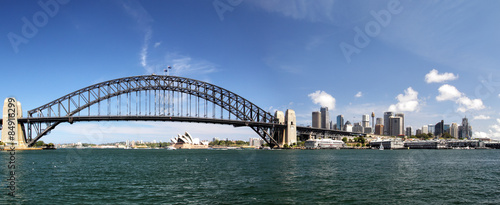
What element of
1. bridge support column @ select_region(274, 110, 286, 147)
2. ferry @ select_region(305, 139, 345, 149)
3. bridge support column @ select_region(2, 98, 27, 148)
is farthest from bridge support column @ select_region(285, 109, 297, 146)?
bridge support column @ select_region(2, 98, 27, 148)

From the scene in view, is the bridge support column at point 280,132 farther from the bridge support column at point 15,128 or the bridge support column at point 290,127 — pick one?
the bridge support column at point 15,128

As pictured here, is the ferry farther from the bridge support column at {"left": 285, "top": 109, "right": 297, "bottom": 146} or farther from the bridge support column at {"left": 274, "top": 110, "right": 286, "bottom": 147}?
the bridge support column at {"left": 274, "top": 110, "right": 286, "bottom": 147}

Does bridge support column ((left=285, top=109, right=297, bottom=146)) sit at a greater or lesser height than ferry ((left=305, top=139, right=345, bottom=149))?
greater

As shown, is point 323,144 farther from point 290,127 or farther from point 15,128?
point 15,128

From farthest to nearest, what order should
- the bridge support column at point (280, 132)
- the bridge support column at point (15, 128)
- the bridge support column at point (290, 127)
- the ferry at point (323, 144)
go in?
the ferry at point (323, 144) < the bridge support column at point (280, 132) < the bridge support column at point (290, 127) < the bridge support column at point (15, 128)

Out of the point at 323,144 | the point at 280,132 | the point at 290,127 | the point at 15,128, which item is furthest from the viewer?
the point at 323,144

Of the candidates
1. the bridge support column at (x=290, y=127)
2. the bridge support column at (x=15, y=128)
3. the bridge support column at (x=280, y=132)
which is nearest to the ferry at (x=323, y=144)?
the bridge support column at (x=290, y=127)

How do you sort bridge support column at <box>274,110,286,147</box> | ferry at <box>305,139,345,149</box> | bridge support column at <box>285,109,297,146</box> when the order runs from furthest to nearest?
ferry at <box>305,139,345,149</box> < bridge support column at <box>274,110,286,147</box> < bridge support column at <box>285,109,297,146</box>

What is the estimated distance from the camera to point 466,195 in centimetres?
2392

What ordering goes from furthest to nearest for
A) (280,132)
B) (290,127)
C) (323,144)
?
(323,144)
(280,132)
(290,127)

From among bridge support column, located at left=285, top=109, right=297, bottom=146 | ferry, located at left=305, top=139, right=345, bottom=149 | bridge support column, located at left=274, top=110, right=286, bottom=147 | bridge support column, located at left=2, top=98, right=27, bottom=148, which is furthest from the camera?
ferry, located at left=305, top=139, right=345, bottom=149

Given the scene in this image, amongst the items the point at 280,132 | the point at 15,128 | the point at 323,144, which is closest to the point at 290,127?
the point at 280,132

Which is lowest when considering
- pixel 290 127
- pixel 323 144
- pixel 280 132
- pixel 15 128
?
pixel 323 144

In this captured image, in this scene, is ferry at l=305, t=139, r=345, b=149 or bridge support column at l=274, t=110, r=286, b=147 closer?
bridge support column at l=274, t=110, r=286, b=147
